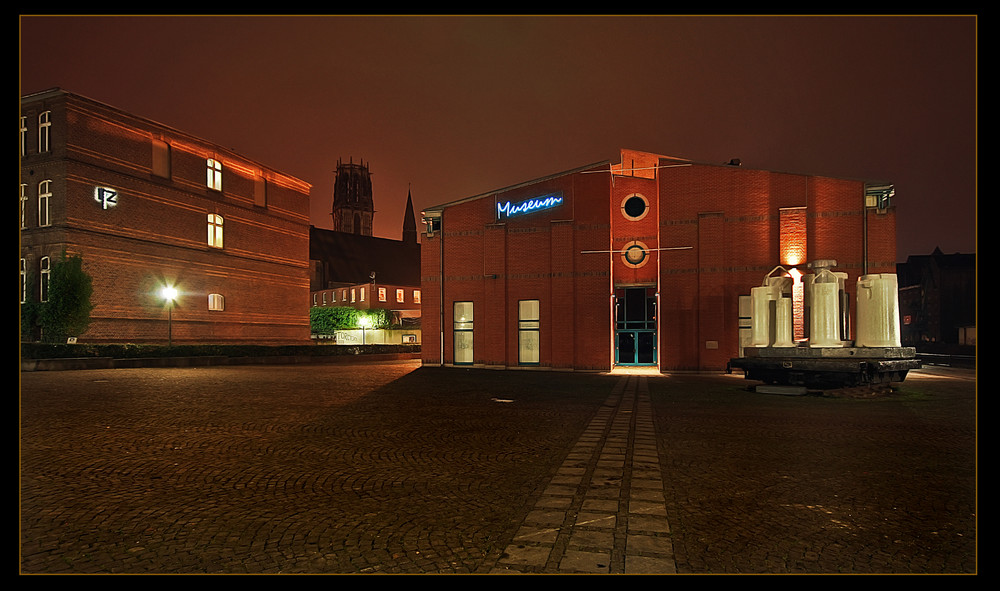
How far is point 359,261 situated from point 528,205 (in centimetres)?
7613

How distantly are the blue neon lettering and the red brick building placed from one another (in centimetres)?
7

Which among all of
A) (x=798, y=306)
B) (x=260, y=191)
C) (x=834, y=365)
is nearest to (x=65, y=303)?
(x=260, y=191)

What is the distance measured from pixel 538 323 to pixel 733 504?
23.5 metres

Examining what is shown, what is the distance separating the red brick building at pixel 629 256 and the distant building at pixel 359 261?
144 ft

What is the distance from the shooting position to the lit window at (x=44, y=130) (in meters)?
33.1

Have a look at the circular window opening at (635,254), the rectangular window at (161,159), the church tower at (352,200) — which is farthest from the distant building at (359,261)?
the circular window opening at (635,254)

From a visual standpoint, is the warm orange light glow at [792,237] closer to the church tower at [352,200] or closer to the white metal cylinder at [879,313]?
the white metal cylinder at [879,313]

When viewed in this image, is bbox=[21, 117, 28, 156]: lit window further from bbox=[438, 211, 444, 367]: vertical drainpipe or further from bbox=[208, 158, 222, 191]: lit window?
bbox=[438, 211, 444, 367]: vertical drainpipe

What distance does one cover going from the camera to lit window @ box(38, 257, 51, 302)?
32.5 meters

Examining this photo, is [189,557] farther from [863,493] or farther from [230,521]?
[863,493]

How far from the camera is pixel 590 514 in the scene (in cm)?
536

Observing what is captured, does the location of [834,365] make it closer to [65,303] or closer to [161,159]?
[65,303]
